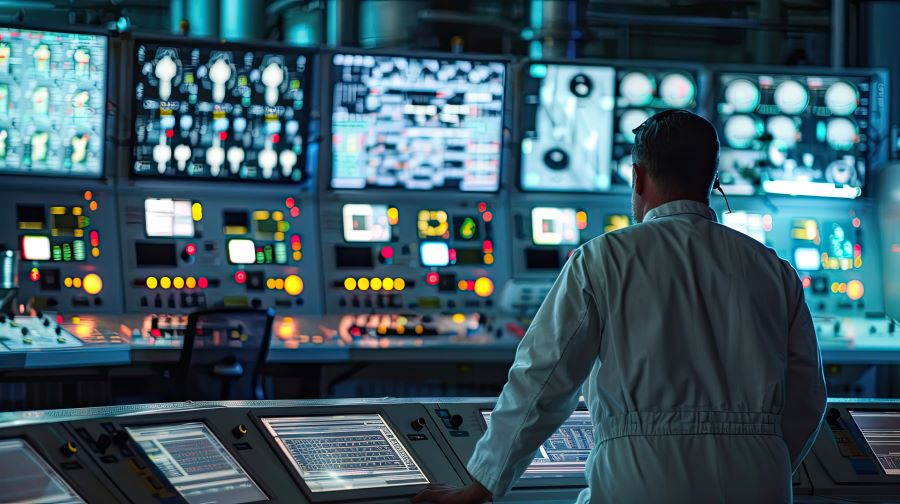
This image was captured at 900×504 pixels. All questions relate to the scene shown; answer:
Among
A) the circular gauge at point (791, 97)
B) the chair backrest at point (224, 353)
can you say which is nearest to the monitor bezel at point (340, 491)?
the chair backrest at point (224, 353)

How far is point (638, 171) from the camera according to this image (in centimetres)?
195

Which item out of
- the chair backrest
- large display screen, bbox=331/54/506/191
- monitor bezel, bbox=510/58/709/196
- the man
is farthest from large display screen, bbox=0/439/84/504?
monitor bezel, bbox=510/58/709/196

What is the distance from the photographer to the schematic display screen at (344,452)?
7.56 ft

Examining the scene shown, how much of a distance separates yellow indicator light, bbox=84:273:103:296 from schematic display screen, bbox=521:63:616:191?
207cm

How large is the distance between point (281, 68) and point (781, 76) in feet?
8.46

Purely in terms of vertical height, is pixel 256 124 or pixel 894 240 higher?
pixel 256 124

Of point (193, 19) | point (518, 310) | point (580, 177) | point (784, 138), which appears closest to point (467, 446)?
point (518, 310)

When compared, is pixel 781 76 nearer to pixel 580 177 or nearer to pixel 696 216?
pixel 580 177

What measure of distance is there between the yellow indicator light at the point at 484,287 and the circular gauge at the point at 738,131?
1.47 metres

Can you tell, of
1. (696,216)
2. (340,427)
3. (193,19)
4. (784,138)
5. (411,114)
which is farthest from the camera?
(193,19)

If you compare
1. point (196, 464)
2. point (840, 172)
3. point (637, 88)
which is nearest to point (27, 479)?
point (196, 464)

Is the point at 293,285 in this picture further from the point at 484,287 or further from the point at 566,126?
the point at 566,126

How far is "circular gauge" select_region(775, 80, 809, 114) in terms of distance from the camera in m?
5.90

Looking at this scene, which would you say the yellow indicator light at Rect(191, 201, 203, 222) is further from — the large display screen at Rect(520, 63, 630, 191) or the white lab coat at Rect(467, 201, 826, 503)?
the white lab coat at Rect(467, 201, 826, 503)
